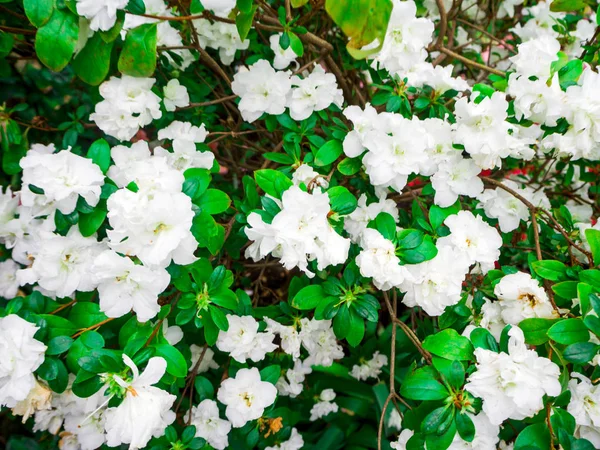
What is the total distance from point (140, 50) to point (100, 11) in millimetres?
123

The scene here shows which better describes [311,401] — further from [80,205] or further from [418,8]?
[418,8]

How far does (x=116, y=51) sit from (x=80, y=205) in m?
0.54

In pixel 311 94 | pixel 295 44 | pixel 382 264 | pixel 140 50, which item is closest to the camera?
pixel 382 264

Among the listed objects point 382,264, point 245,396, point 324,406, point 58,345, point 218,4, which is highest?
point 218,4

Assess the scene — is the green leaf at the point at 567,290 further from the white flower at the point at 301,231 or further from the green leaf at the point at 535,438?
the white flower at the point at 301,231

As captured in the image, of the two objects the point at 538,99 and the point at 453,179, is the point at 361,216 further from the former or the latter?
the point at 538,99

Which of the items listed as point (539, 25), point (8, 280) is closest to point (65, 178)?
point (8, 280)

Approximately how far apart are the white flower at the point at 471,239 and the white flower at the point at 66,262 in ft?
2.76

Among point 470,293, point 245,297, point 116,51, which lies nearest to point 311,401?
point 245,297

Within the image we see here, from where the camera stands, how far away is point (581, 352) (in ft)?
3.20

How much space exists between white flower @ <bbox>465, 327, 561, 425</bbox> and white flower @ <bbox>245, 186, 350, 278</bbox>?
366 mm

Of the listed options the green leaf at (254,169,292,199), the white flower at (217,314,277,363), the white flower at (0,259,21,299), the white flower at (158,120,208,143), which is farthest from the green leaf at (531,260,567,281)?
the white flower at (0,259,21,299)

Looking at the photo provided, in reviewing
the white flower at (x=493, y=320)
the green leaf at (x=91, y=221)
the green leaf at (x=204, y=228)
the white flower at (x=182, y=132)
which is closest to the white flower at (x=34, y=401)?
the green leaf at (x=91, y=221)

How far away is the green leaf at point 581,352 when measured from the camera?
0.97m
